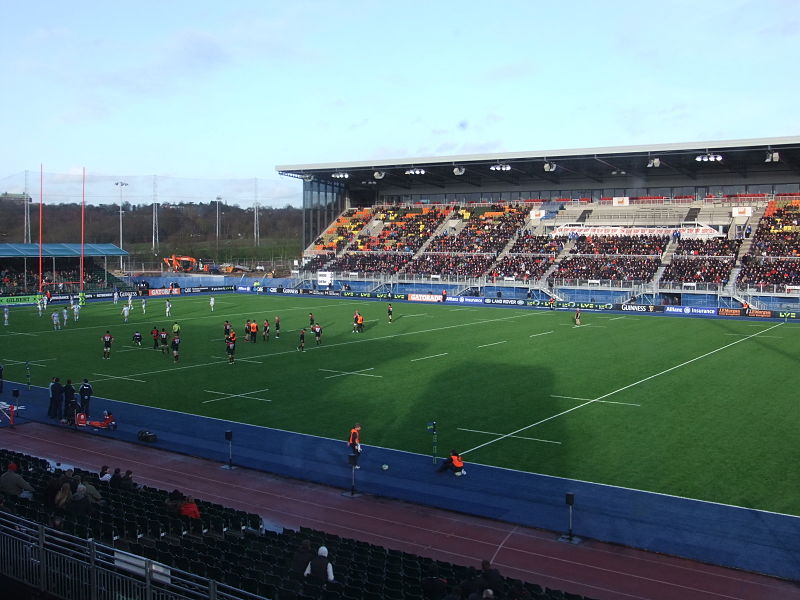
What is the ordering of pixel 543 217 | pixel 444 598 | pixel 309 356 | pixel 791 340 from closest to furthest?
pixel 444 598 < pixel 309 356 < pixel 791 340 < pixel 543 217

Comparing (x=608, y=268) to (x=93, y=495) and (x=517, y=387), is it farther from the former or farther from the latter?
(x=93, y=495)

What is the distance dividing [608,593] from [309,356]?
83.4 feet

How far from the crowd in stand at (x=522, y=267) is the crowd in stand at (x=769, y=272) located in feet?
57.9

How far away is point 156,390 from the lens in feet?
92.1

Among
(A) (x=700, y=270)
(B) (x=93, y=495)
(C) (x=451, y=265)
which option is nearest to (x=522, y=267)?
(C) (x=451, y=265)

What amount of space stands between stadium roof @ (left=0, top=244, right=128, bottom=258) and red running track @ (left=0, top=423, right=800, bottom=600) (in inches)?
2149

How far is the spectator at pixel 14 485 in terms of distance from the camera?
13461mm

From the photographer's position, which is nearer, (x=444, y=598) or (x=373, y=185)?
(x=444, y=598)

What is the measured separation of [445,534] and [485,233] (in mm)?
68724

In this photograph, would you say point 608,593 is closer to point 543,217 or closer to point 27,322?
point 27,322

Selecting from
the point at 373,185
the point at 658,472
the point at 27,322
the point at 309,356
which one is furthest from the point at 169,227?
the point at 658,472

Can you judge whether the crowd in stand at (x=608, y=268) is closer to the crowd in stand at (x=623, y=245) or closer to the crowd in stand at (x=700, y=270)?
the crowd in stand at (x=623, y=245)

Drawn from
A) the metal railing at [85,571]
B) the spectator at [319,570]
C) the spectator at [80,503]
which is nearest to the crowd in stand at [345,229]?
the spectator at [80,503]

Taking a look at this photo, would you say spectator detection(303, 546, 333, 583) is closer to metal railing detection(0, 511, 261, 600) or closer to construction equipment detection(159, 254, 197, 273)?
metal railing detection(0, 511, 261, 600)
